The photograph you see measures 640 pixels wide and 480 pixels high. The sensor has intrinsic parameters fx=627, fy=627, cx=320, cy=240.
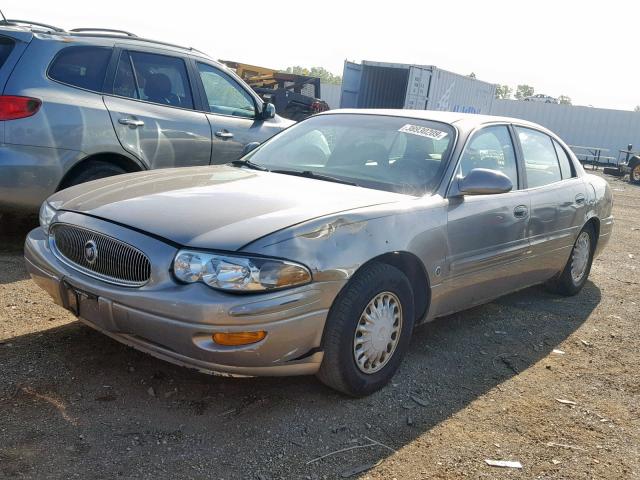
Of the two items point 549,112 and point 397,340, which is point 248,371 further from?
point 549,112

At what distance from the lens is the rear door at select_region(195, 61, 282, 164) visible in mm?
6129

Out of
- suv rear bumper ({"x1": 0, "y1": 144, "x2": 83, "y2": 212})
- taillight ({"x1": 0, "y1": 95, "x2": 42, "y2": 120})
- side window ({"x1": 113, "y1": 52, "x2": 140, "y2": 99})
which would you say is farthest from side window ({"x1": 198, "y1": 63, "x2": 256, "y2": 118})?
taillight ({"x1": 0, "y1": 95, "x2": 42, "y2": 120})

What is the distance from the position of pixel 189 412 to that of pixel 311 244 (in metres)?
1.00

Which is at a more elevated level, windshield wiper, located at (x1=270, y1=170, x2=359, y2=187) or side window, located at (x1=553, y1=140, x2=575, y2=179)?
side window, located at (x1=553, y1=140, x2=575, y2=179)

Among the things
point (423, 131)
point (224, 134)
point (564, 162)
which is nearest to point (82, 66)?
point (224, 134)

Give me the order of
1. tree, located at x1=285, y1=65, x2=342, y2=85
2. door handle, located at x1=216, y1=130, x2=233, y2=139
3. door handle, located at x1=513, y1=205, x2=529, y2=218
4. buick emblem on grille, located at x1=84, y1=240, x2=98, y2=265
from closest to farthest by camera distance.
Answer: buick emblem on grille, located at x1=84, y1=240, x2=98, y2=265 → door handle, located at x1=513, y1=205, x2=529, y2=218 → door handle, located at x1=216, y1=130, x2=233, y2=139 → tree, located at x1=285, y1=65, x2=342, y2=85

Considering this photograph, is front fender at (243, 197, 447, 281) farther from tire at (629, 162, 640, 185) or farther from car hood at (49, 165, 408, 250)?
tire at (629, 162, 640, 185)

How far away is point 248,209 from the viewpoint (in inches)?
120

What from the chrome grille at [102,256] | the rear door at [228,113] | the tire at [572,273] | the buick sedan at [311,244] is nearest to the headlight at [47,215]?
the buick sedan at [311,244]

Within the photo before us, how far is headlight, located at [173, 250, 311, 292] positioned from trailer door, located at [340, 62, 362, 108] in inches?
557

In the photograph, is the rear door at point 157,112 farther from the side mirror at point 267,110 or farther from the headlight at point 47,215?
the headlight at point 47,215

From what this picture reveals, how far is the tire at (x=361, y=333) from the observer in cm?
301

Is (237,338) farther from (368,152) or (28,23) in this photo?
(28,23)

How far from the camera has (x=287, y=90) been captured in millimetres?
14453
